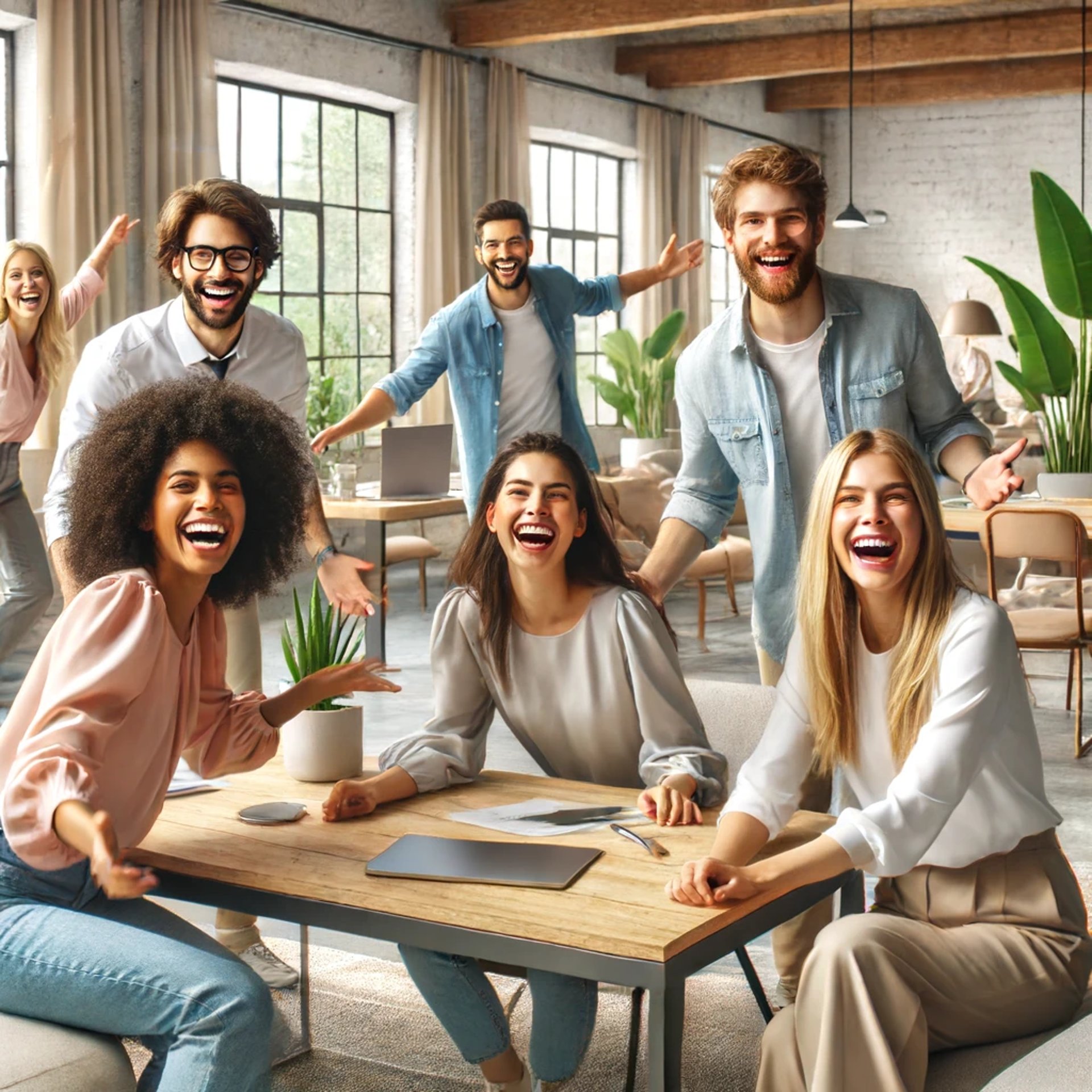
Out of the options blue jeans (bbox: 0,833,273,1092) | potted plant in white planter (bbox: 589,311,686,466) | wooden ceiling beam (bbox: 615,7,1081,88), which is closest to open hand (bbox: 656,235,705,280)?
blue jeans (bbox: 0,833,273,1092)

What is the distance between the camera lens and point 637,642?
2.39 m

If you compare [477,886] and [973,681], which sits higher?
[973,681]

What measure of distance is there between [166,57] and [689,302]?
6003 millimetres

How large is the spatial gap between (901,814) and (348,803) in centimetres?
75

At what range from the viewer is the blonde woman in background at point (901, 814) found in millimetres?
1731

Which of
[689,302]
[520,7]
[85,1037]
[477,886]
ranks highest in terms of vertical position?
[520,7]

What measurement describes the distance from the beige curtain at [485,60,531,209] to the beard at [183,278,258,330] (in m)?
7.11

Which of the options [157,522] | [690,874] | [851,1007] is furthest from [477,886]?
[157,522]

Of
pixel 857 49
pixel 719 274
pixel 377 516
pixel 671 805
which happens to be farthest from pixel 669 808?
pixel 719 274

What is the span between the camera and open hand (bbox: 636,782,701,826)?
2.07 m

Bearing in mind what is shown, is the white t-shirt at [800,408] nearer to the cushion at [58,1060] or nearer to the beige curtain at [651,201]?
the cushion at [58,1060]

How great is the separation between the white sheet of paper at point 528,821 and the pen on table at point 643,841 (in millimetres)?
31

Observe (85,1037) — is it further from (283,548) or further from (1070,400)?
(1070,400)

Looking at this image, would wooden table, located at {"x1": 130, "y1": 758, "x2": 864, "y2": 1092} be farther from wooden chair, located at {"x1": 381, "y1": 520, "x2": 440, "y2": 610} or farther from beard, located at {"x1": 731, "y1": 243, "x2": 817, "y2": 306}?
wooden chair, located at {"x1": 381, "y1": 520, "x2": 440, "y2": 610}
